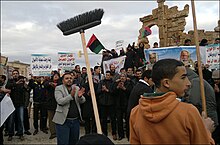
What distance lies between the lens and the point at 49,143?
8164 millimetres

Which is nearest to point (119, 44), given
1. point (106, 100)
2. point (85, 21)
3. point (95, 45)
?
point (95, 45)

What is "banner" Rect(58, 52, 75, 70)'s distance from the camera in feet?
41.1

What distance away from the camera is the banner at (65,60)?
41.1ft

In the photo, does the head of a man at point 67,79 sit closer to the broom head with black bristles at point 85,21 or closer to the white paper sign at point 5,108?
the broom head with black bristles at point 85,21

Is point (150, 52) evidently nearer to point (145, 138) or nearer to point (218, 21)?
point (218, 21)

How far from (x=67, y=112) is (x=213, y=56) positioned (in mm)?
5528

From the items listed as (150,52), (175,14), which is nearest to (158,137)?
(150,52)

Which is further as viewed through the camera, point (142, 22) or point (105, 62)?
point (142, 22)

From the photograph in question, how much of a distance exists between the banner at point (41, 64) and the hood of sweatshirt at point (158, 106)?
9581 millimetres

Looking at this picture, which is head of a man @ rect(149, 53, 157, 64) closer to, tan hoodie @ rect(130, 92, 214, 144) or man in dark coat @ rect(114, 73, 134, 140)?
man in dark coat @ rect(114, 73, 134, 140)

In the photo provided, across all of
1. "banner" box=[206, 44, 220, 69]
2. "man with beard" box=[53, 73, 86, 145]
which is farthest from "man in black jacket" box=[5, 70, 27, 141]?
"banner" box=[206, 44, 220, 69]

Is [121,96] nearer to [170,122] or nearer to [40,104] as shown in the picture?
[40,104]

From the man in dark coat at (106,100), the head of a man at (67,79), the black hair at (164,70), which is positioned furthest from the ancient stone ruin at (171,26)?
the black hair at (164,70)

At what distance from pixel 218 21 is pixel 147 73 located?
37.9ft
